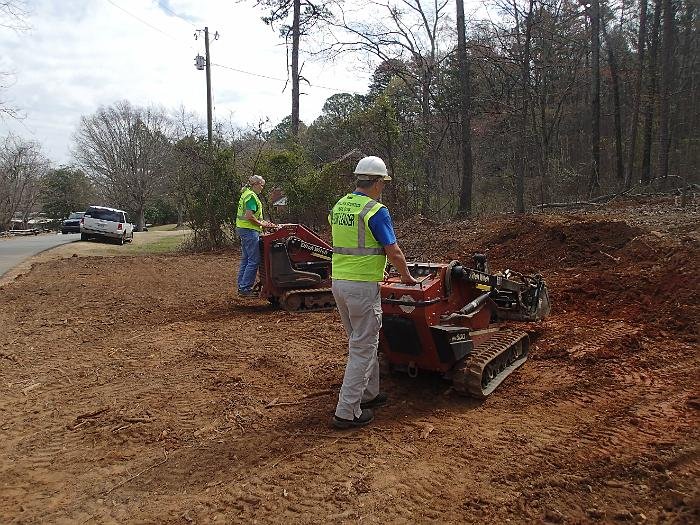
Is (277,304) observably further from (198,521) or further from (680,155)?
(680,155)

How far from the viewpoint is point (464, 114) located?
1872cm

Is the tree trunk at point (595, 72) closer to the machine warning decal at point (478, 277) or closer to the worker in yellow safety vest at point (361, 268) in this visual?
the machine warning decal at point (478, 277)

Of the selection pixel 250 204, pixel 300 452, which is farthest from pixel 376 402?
pixel 250 204

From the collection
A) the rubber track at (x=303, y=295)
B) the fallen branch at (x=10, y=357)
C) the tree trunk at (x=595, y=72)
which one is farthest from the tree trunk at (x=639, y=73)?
the fallen branch at (x=10, y=357)

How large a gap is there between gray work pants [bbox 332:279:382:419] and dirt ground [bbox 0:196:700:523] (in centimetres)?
26

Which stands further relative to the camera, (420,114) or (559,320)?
(420,114)

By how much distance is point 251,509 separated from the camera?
3.38 meters

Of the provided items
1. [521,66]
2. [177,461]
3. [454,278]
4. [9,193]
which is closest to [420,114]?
[521,66]

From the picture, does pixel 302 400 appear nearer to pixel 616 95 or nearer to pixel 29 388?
pixel 29 388

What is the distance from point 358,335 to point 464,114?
51.4ft

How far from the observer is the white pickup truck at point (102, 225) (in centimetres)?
2709

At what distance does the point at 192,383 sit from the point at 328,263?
426cm

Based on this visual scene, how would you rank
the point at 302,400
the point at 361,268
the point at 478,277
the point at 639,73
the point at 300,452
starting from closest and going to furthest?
the point at 300,452, the point at 361,268, the point at 302,400, the point at 478,277, the point at 639,73

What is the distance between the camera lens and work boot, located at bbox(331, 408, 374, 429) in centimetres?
449
